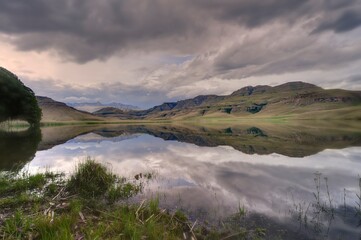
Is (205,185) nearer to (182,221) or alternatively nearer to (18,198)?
(182,221)

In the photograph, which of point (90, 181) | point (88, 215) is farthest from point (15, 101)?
point (88, 215)

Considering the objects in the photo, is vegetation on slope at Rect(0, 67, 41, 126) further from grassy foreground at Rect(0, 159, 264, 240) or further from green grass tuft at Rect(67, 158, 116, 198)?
green grass tuft at Rect(67, 158, 116, 198)

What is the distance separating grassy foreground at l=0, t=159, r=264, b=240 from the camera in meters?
8.39

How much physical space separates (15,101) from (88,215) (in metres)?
99.6

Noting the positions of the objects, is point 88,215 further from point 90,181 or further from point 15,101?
point 15,101

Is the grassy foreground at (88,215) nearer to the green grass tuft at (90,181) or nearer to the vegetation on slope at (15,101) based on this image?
the green grass tuft at (90,181)

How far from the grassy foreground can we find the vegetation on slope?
87860mm

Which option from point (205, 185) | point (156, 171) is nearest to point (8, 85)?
point (156, 171)

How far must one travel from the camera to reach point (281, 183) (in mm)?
18719

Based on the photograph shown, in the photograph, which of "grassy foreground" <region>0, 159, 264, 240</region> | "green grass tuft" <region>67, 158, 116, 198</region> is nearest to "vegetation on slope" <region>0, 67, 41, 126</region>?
"grassy foreground" <region>0, 159, 264, 240</region>

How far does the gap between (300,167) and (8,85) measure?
98.1m

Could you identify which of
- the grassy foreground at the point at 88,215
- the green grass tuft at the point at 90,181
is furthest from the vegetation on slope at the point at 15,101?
the green grass tuft at the point at 90,181

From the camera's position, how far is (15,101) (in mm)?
93188

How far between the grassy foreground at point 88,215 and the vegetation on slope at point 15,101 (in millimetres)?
87860
